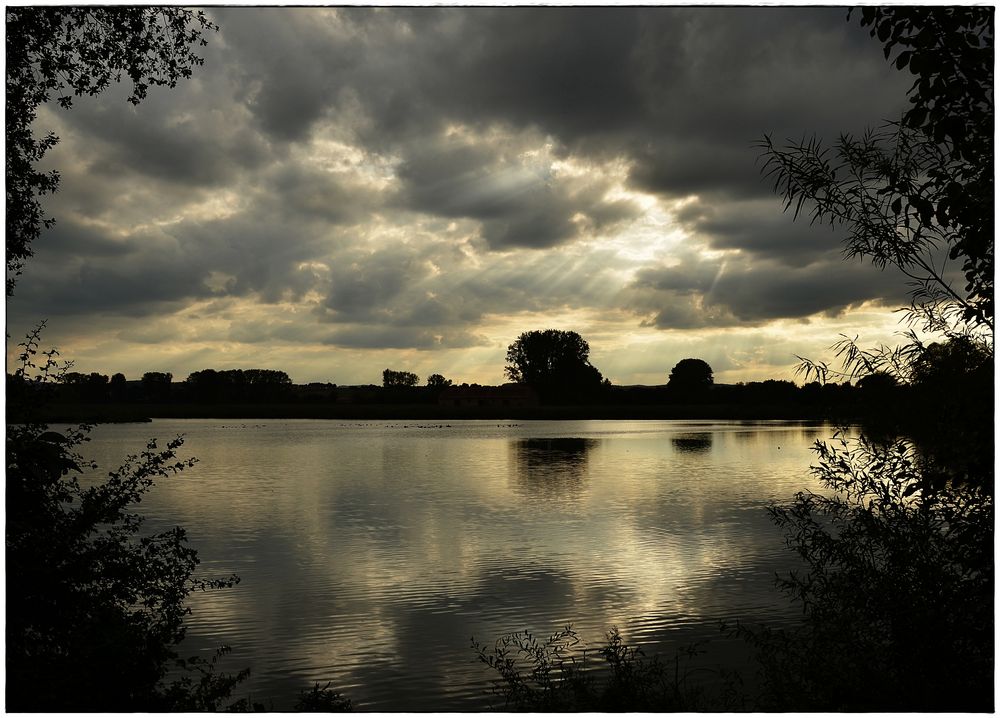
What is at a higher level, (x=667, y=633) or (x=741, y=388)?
(x=741, y=388)

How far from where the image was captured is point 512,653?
1073 cm

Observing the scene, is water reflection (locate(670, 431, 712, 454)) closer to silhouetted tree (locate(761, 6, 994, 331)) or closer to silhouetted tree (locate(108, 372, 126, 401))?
silhouetted tree (locate(108, 372, 126, 401))

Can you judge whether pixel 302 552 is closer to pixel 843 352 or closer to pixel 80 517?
pixel 80 517

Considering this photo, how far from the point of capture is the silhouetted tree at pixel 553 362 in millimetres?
91250

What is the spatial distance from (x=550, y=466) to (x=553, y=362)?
5813cm

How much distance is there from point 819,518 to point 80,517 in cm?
1665

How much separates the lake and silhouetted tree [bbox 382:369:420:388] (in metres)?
61.2

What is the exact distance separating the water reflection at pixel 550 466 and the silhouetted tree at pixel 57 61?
19.6 m

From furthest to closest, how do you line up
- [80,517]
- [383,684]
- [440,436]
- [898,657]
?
[440,436]
[383,684]
[80,517]
[898,657]

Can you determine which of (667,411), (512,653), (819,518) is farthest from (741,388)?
(512,653)

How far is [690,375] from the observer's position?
75625 mm

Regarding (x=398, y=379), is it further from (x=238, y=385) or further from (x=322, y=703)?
(x=322, y=703)

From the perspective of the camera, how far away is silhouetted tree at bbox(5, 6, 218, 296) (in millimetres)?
9492

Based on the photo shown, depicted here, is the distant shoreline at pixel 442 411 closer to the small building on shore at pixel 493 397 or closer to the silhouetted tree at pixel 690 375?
the small building on shore at pixel 493 397
